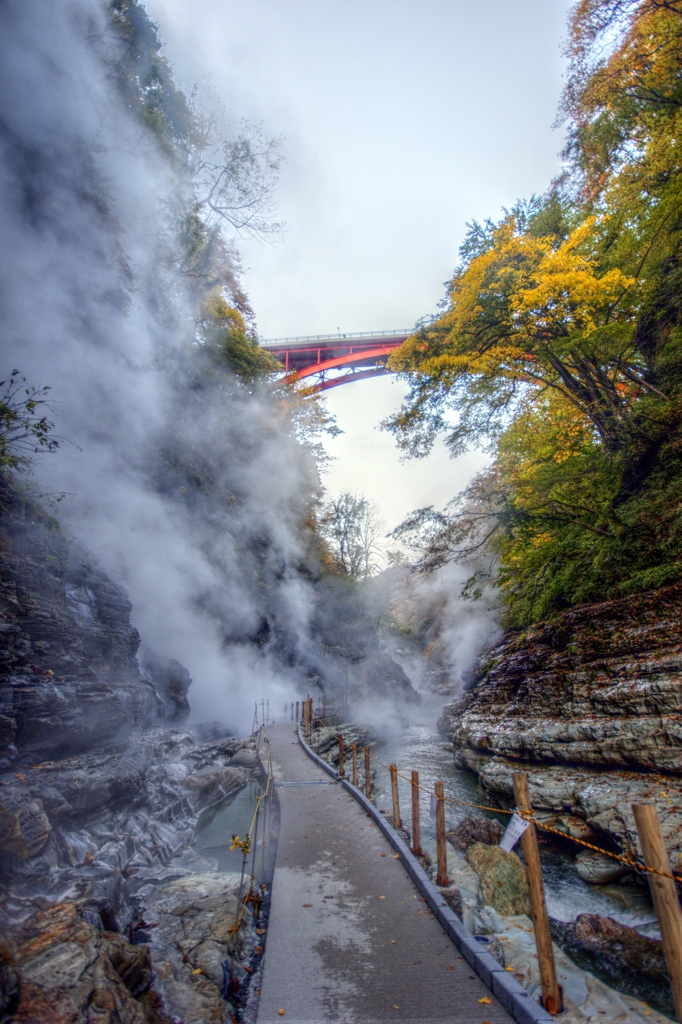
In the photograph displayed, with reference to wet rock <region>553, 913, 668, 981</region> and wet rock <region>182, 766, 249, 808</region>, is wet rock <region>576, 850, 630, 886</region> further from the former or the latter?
wet rock <region>182, 766, 249, 808</region>

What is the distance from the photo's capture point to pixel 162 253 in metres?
16.9

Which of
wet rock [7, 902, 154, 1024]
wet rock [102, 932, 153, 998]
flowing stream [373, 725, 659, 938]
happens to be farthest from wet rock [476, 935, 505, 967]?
wet rock [7, 902, 154, 1024]

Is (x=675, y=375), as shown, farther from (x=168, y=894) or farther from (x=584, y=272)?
(x=168, y=894)

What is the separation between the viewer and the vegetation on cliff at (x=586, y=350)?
877cm

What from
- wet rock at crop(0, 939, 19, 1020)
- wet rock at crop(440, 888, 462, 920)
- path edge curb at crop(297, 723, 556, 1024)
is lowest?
wet rock at crop(440, 888, 462, 920)

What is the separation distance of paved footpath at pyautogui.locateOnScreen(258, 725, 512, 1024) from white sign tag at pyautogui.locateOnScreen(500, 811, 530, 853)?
3.19 feet

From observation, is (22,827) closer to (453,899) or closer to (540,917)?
(453,899)

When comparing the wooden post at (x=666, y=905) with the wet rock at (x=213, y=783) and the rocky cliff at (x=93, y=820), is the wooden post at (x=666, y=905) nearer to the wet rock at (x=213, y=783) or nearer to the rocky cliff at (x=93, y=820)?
the rocky cliff at (x=93, y=820)

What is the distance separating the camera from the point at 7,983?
248 cm

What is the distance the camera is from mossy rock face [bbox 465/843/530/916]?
236 inches

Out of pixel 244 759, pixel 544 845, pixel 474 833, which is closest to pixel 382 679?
pixel 244 759

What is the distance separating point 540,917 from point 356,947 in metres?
1.68

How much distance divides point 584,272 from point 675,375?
3.34m

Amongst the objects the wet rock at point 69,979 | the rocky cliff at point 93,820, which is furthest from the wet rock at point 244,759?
the wet rock at point 69,979
